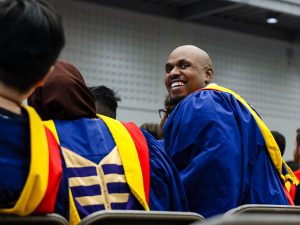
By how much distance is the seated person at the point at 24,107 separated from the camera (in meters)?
1.88

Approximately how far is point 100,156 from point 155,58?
7.09m

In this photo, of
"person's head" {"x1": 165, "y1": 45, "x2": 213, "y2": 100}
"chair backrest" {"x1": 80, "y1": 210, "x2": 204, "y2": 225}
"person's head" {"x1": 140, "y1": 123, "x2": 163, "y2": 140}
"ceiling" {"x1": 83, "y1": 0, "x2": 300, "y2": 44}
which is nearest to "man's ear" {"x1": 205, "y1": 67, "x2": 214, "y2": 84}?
"person's head" {"x1": 165, "y1": 45, "x2": 213, "y2": 100}

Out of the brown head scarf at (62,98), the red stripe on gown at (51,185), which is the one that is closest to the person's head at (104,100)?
the brown head scarf at (62,98)

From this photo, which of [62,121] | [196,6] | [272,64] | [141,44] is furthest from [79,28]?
[62,121]

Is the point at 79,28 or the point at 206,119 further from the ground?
the point at 79,28

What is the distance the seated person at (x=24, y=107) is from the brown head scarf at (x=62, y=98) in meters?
0.44

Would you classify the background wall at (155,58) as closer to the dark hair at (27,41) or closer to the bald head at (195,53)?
the bald head at (195,53)

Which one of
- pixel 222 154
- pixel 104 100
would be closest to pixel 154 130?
pixel 104 100

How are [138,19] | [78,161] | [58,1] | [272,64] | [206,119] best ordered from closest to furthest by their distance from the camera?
1. [78,161]
2. [206,119]
3. [58,1]
4. [138,19]
5. [272,64]

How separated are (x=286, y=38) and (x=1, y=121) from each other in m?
9.56

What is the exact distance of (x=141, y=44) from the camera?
9.30 meters

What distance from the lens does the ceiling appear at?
358 inches

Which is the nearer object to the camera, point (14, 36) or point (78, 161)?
point (14, 36)

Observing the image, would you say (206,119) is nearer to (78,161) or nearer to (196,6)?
(78,161)
